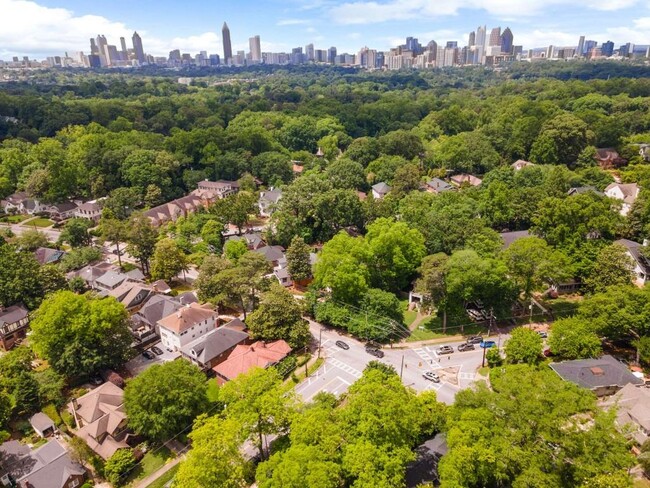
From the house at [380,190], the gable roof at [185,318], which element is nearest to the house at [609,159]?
the house at [380,190]

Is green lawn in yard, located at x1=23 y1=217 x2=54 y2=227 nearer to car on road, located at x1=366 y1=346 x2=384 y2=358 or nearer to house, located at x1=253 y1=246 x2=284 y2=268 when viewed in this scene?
house, located at x1=253 y1=246 x2=284 y2=268

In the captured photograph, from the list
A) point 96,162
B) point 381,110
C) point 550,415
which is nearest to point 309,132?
point 381,110

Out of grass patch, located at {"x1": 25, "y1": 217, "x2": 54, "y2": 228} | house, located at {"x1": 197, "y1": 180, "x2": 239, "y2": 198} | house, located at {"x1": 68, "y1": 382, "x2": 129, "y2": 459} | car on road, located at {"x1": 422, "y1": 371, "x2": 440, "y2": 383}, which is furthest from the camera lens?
house, located at {"x1": 197, "y1": 180, "x2": 239, "y2": 198}

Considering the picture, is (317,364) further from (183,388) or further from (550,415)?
(550,415)

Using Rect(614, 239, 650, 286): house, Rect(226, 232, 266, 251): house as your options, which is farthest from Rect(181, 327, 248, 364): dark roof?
Rect(614, 239, 650, 286): house

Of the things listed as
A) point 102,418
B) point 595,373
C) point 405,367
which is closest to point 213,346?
point 102,418

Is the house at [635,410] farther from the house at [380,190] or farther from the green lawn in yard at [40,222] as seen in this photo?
the green lawn in yard at [40,222]
